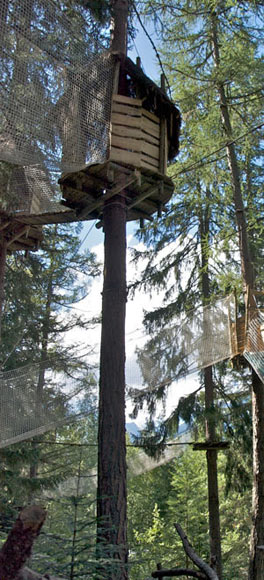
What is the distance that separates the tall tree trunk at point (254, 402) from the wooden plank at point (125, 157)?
2.35 meters

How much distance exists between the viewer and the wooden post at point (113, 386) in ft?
10.5

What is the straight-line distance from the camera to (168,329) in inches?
228

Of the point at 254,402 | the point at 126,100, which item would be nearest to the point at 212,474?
the point at 254,402

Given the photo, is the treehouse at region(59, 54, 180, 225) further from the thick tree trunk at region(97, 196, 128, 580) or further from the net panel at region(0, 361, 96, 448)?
the net panel at region(0, 361, 96, 448)

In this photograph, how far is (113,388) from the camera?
3635 mm

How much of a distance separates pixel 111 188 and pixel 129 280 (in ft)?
15.9

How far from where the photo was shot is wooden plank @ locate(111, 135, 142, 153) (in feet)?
13.0

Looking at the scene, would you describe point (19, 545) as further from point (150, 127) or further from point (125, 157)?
point (150, 127)

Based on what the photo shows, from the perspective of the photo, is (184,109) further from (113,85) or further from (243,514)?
(243,514)

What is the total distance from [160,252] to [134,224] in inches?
32.6

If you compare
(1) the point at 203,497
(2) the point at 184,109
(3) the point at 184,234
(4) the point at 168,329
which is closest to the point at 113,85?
(4) the point at 168,329

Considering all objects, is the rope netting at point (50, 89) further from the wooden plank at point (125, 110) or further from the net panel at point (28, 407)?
the net panel at point (28, 407)

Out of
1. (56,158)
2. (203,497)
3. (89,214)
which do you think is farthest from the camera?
(203,497)

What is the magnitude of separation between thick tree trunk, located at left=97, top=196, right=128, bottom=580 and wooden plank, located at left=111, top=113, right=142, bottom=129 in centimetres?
63
